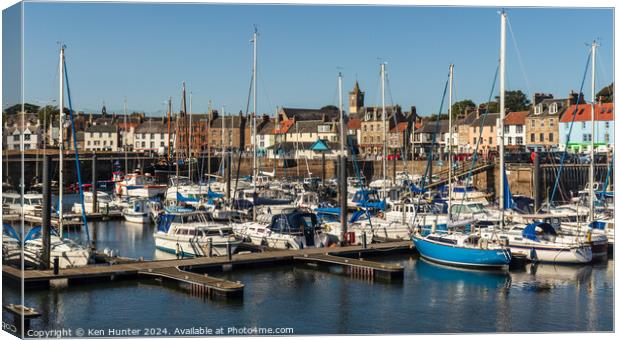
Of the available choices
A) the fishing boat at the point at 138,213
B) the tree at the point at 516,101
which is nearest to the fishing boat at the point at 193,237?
the fishing boat at the point at 138,213

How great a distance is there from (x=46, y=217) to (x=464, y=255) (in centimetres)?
1069

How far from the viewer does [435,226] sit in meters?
27.5

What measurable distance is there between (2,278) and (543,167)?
36967 millimetres

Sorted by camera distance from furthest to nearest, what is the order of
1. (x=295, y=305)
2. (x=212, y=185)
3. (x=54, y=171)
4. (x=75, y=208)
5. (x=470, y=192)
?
(x=54, y=171)
(x=212, y=185)
(x=470, y=192)
(x=75, y=208)
(x=295, y=305)

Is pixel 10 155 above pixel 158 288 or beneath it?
above

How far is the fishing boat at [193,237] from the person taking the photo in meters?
25.2

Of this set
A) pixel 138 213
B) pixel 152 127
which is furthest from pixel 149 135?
pixel 138 213

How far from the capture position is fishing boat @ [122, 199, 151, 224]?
36.0 m

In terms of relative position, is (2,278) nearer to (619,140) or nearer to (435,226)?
(619,140)

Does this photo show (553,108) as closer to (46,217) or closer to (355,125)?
(355,125)

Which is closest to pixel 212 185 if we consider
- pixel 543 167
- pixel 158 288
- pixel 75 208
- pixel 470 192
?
pixel 75 208

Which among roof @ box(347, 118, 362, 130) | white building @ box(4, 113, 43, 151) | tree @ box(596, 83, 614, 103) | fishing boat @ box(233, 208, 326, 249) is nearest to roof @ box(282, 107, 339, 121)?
roof @ box(347, 118, 362, 130)

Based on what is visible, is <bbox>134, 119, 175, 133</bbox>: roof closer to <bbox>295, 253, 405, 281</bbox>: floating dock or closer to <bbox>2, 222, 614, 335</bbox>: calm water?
<bbox>295, 253, 405, 281</bbox>: floating dock

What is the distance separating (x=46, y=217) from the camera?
20266 mm
